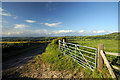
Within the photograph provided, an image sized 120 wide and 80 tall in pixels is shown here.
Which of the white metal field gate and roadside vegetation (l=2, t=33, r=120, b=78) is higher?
the white metal field gate

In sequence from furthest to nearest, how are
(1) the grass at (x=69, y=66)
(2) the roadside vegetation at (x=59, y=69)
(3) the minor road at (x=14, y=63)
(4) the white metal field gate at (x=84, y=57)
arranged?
(3) the minor road at (x=14, y=63) → (4) the white metal field gate at (x=84, y=57) → (2) the roadside vegetation at (x=59, y=69) → (1) the grass at (x=69, y=66)

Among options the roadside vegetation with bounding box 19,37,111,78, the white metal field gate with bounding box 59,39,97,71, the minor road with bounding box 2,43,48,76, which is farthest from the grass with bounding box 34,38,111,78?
the minor road with bounding box 2,43,48,76

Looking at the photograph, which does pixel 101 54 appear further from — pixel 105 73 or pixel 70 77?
pixel 70 77

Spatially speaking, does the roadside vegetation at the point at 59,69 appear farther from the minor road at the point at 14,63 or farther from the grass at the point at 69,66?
the minor road at the point at 14,63

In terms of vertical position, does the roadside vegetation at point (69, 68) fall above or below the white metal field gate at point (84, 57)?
below

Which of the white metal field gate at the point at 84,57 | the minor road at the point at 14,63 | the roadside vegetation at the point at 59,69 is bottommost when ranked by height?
the minor road at the point at 14,63

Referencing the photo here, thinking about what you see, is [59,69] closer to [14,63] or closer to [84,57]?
[84,57]

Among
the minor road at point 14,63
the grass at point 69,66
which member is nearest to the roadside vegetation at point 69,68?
the grass at point 69,66

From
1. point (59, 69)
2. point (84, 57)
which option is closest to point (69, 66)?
point (59, 69)

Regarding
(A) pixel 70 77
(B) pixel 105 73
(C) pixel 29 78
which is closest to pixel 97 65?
(B) pixel 105 73

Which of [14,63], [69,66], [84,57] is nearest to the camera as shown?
[69,66]

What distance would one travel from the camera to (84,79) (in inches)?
107

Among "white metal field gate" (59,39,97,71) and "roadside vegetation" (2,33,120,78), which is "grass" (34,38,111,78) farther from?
"white metal field gate" (59,39,97,71)

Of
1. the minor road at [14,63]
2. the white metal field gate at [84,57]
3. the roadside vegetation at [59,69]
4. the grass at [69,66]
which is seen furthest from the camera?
the minor road at [14,63]
